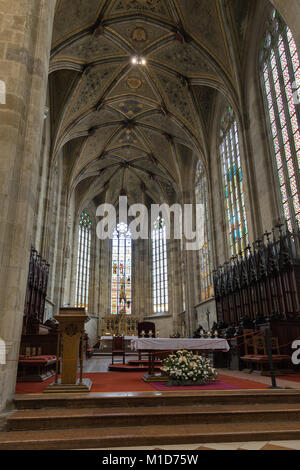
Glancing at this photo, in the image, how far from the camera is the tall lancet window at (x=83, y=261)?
86.9 feet

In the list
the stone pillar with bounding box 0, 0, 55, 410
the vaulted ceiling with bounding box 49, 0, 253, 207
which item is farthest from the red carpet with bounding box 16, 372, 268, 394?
the vaulted ceiling with bounding box 49, 0, 253, 207

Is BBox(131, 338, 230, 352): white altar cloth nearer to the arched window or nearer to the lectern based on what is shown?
the lectern

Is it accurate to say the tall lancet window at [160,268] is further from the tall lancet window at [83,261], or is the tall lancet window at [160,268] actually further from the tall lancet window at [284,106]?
the tall lancet window at [284,106]

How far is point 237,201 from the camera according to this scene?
613 inches

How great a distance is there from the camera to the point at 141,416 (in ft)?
13.9

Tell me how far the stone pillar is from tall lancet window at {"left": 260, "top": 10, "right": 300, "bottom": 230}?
25.6 feet

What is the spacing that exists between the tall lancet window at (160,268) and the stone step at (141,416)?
2206 cm

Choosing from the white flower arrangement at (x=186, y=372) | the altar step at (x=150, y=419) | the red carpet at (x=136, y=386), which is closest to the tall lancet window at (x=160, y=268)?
the red carpet at (x=136, y=386)

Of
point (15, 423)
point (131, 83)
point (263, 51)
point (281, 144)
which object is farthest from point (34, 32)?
Result: point (131, 83)

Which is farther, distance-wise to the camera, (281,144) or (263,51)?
(263,51)

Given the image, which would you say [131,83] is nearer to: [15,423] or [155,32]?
[155,32]

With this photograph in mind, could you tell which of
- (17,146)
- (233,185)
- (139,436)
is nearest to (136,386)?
(139,436)

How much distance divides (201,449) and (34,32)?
22.4 feet

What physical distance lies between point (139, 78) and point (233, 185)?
805cm
